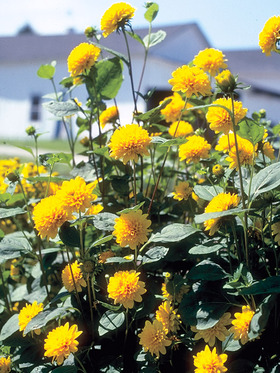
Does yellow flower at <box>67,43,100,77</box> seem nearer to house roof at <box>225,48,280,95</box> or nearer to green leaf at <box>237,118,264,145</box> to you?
green leaf at <box>237,118,264,145</box>

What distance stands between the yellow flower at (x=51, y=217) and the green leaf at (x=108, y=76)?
486mm

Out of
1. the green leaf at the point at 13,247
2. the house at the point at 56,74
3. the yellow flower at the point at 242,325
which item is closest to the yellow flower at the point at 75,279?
the green leaf at the point at 13,247

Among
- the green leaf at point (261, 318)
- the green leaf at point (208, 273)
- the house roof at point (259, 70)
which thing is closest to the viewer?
the green leaf at point (261, 318)

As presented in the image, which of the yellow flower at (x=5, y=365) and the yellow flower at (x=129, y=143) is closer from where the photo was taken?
the yellow flower at (x=129, y=143)

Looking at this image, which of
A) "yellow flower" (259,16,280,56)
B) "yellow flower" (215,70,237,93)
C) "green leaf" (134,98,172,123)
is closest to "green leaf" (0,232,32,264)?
"green leaf" (134,98,172,123)

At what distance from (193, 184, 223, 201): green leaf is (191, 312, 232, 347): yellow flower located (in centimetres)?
29

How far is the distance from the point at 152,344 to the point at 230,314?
7.9 inches

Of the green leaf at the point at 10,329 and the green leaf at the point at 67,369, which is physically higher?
the green leaf at the point at 10,329

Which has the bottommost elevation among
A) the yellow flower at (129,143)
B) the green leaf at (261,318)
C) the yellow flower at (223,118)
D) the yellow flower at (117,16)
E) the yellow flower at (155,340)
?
the yellow flower at (155,340)

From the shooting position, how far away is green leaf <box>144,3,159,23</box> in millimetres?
1588

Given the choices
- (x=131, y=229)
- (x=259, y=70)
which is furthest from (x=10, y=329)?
(x=259, y=70)

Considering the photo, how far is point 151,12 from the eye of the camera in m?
1.59

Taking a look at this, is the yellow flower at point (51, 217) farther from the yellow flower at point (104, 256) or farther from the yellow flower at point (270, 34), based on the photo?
the yellow flower at point (270, 34)

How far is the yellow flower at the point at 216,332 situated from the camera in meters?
1.17
